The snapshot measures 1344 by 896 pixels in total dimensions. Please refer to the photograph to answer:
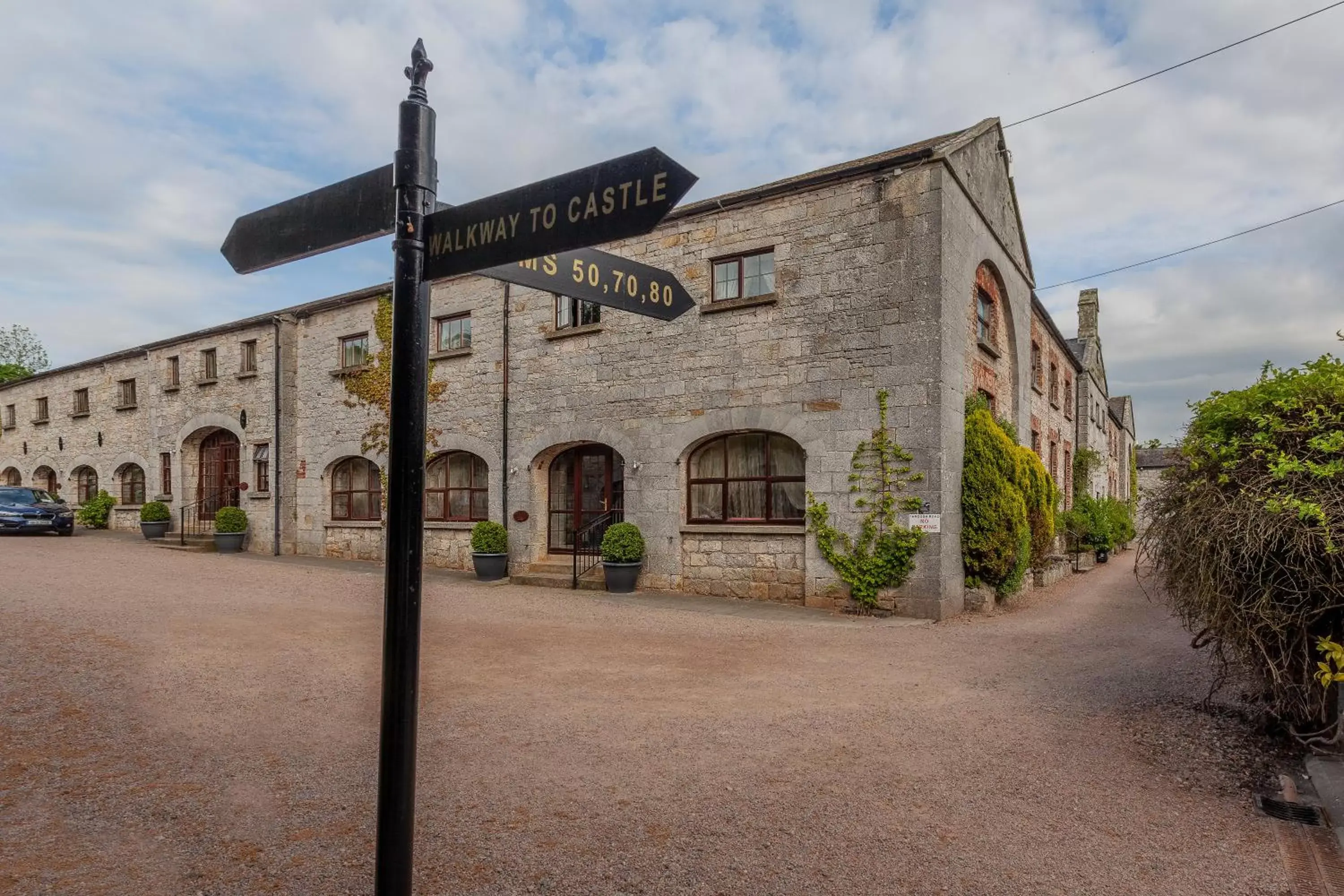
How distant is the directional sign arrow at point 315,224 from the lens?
2.42m

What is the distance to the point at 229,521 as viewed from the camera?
18422 mm

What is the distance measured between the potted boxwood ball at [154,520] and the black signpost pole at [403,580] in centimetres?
2254

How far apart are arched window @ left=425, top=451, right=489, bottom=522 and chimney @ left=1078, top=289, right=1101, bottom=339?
73.8ft

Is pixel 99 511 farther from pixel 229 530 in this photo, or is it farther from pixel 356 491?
pixel 356 491

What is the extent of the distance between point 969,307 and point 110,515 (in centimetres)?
2504

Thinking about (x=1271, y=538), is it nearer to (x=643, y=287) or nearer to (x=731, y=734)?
(x=731, y=734)

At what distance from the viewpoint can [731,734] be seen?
200 inches

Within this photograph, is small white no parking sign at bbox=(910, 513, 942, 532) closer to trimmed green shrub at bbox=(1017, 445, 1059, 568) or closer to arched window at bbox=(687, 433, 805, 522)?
arched window at bbox=(687, 433, 805, 522)

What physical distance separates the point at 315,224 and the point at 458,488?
13.5 metres

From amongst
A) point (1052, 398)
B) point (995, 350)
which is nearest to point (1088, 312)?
point (1052, 398)

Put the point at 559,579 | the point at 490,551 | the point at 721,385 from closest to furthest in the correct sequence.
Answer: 1. the point at 721,385
2. the point at 559,579
3. the point at 490,551

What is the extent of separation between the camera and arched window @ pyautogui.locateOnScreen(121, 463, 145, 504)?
2358cm

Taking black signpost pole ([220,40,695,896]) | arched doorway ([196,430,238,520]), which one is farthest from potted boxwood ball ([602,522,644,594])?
arched doorway ([196,430,238,520])

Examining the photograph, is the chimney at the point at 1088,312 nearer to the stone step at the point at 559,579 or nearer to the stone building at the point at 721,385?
the stone building at the point at 721,385
